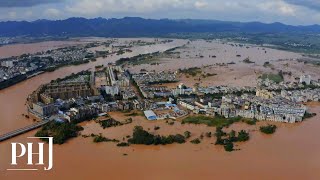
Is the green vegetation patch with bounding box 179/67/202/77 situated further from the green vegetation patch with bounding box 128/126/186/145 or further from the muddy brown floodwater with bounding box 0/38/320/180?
the green vegetation patch with bounding box 128/126/186/145

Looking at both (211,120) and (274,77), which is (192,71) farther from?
(211,120)

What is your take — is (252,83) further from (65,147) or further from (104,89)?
(65,147)

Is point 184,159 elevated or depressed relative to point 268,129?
depressed

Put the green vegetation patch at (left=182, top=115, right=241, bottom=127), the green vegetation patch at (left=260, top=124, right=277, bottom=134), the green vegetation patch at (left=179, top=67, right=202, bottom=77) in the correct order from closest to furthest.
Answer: the green vegetation patch at (left=260, top=124, right=277, bottom=134) → the green vegetation patch at (left=182, top=115, right=241, bottom=127) → the green vegetation patch at (left=179, top=67, right=202, bottom=77)

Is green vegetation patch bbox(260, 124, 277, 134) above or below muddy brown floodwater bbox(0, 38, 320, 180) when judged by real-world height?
above

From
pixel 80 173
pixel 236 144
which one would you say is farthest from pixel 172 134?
pixel 80 173

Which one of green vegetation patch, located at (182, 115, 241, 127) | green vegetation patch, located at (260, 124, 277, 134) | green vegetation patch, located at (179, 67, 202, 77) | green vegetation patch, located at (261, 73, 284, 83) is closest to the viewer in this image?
green vegetation patch, located at (260, 124, 277, 134)

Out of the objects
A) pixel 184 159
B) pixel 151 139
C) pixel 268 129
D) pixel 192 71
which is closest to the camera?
pixel 184 159

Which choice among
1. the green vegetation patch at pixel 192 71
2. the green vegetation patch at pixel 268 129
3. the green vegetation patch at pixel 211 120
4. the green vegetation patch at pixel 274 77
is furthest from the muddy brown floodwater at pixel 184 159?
the green vegetation patch at pixel 192 71

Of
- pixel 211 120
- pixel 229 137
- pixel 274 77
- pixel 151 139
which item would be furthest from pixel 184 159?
pixel 274 77

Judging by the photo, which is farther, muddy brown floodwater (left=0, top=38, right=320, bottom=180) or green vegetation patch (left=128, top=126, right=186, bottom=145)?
green vegetation patch (left=128, top=126, right=186, bottom=145)

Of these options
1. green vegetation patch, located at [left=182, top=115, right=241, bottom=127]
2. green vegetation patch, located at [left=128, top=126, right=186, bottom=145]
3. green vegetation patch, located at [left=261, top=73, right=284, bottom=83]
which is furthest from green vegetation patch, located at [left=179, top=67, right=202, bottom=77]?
green vegetation patch, located at [left=128, top=126, right=186, bottom=145]
